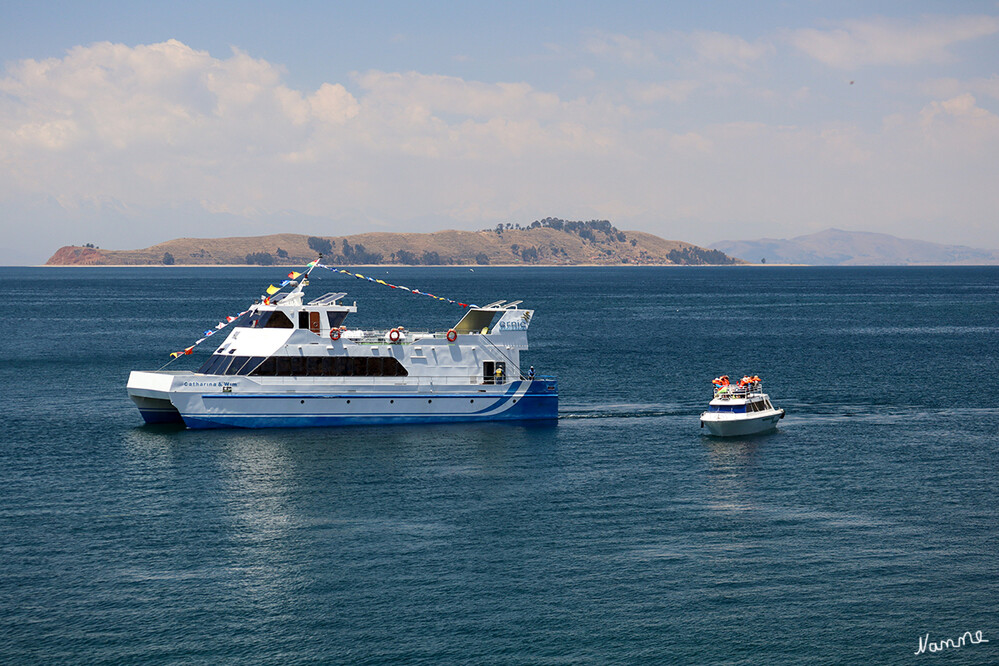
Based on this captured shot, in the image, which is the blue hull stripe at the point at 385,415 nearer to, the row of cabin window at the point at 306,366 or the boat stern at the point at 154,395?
the row of cabin window at the point at 306,366

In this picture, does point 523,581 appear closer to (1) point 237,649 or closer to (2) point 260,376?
(1) point 237,649

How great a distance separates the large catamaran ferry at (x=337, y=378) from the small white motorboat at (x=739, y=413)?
963 centimetres

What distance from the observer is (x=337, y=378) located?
2244 inches

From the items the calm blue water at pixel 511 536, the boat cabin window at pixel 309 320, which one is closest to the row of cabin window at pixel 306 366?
the boat cabin window at pixel 309 320

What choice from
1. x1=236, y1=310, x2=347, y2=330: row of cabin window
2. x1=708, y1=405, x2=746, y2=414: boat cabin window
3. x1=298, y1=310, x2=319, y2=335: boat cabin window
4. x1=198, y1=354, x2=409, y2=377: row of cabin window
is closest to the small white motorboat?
x1=708, y1=405, x2=746, y2=414: boat cabin window

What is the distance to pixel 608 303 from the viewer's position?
19825 centimetres

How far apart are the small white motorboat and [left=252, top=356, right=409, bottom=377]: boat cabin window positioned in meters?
18.0

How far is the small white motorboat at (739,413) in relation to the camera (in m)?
56.1

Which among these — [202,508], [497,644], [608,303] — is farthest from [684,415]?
[608,303]

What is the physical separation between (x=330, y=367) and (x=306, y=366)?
1371mm

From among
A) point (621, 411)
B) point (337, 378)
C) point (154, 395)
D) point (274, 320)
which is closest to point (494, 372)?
point (337, 378)

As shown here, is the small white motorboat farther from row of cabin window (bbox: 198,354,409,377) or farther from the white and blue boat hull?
row of cabin window (bbox: 198,354,409,377)

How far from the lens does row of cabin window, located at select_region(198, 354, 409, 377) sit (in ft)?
183

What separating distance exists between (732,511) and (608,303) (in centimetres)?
15809
